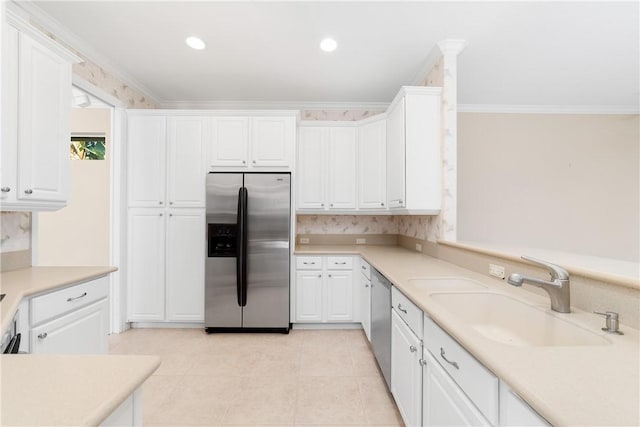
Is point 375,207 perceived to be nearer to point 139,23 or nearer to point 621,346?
point 621,346

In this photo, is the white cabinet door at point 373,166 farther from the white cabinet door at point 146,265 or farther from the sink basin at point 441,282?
the white cabinet door at point 146,265

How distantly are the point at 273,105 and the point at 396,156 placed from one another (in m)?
1.90

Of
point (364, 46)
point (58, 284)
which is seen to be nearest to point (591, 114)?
point (364, 46)

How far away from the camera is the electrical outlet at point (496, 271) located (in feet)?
5.64

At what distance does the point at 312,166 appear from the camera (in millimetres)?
3582

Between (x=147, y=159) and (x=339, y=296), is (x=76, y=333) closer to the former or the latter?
(x=147, y=159)

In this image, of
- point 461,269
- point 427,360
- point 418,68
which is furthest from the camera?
point 418,68

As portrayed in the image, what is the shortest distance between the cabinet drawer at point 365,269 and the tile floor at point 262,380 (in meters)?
0.69

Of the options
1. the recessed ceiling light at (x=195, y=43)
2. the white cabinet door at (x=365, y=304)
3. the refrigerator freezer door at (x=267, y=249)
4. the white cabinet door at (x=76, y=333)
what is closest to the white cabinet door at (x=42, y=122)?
the white cabinet door at (x=76, y=333)

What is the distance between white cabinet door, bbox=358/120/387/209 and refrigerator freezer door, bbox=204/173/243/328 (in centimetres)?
148

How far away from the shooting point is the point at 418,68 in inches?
115

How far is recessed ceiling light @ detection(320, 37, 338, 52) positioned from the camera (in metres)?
2.46

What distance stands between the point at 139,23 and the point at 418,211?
285 cm

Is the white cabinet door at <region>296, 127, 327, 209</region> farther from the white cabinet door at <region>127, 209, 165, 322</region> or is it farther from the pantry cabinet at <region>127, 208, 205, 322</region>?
the white cabinet door at <region>127, 209, 165, 322</region>
